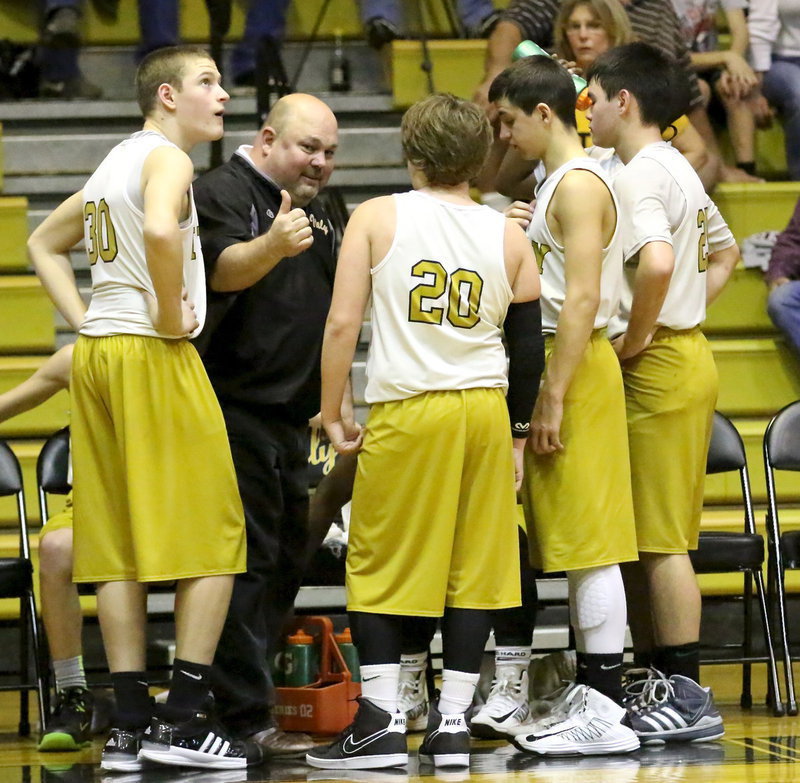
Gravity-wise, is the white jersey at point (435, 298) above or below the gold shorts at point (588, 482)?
above

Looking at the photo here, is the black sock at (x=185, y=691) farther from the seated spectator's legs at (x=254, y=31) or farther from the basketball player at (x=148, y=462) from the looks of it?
the seated spectator's legs at (x=254, y=31)

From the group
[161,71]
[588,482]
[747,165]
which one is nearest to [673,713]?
[588,482]

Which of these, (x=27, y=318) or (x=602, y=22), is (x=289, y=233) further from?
(x=27, y=318)

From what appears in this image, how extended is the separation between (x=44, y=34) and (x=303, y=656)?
4.23 meters

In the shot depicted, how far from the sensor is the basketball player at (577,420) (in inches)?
151

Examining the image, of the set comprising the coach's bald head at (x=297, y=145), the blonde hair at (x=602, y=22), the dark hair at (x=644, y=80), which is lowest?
the coach's bald head at (x=297, y=145)

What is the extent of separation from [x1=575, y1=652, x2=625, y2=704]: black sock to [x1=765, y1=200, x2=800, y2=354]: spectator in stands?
2706mm

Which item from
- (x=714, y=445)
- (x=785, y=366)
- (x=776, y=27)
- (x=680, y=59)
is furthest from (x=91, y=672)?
(x=776, y=27)

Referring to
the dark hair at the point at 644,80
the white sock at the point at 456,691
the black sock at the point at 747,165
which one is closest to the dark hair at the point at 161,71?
the dark hair at the point at 644,80

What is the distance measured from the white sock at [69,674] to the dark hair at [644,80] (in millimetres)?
2311

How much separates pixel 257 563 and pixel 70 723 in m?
0.80

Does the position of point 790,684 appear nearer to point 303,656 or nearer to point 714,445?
point 714,445

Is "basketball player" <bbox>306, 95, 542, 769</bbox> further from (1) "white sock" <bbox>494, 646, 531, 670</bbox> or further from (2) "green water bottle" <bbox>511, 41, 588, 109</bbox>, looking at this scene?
(2) "green water bottle" <bbox>511, 41, 588, 109</bbox>

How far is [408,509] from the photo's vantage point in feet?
12.0
